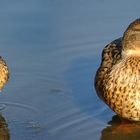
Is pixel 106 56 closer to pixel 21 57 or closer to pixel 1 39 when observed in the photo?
pixel 21 57

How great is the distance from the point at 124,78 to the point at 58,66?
1517 millimetres

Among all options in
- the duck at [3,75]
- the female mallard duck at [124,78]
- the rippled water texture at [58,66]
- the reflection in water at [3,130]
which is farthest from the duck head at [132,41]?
the reflection in water at [3,130]

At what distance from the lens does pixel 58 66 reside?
784 cm

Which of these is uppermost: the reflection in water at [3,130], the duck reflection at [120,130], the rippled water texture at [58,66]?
the rippled water texture at [58,66]

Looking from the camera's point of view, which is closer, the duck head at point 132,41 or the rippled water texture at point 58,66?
the rippled water texture at point 58,66

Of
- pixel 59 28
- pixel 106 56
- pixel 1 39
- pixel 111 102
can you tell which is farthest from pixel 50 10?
pixel 111 102

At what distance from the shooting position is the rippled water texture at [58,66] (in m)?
6.47

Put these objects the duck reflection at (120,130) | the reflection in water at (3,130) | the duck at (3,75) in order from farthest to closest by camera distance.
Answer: the duck at (3,75) < the duck reflection at (120,130) < the reflection in water at (3,130)

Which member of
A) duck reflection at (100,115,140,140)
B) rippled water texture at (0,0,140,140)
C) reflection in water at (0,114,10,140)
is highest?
rippled water texture at (0,0,140,140)

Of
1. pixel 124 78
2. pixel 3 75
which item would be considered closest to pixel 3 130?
pixel 3 75

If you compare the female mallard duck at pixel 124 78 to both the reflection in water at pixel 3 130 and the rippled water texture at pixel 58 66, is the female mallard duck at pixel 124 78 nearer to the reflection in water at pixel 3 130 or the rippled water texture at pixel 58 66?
the rippled water texture at pixel 58 66

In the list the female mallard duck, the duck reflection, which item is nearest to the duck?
the female mallard duck

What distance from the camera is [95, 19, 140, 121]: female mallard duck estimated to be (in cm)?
641

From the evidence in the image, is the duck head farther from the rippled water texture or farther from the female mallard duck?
the rippled water texture
